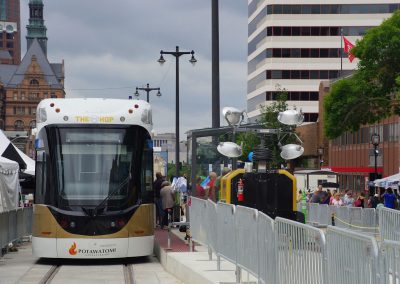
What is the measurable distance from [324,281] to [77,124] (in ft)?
41.6

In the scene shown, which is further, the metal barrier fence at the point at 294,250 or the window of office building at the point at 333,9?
the window of office building at the point at 333,9

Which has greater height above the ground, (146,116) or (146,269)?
(146,116)

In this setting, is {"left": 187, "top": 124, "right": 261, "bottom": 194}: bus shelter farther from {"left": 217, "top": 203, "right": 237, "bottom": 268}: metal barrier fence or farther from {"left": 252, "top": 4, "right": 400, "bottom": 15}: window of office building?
{"left": 252, "top": 4, "right": 400, "bottom": 15}: window of office building

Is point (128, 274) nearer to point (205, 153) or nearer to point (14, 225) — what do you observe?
point (205, 153)

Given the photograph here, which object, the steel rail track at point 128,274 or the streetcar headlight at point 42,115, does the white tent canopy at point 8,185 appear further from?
the steel rail track at point 128,274

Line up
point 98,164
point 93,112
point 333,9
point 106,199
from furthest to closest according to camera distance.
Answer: point 333,9 → point 93,112 → point 98,164 → point 106,199

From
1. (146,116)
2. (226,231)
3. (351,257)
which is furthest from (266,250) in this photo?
(146,116)

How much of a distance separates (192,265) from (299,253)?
7002mm

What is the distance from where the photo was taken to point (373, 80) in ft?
136

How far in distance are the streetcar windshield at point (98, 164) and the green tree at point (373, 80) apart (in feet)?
70.4

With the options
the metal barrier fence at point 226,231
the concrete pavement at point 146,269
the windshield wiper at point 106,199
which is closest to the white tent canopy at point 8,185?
the concrete pavement at point 146,269

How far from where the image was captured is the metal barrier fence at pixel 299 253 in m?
7.96

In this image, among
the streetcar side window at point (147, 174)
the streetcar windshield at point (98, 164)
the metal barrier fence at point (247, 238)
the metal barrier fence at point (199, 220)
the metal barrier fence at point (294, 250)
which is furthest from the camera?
the streetcar side window at point (147, 174)

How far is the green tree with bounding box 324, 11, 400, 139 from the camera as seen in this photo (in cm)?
3984
